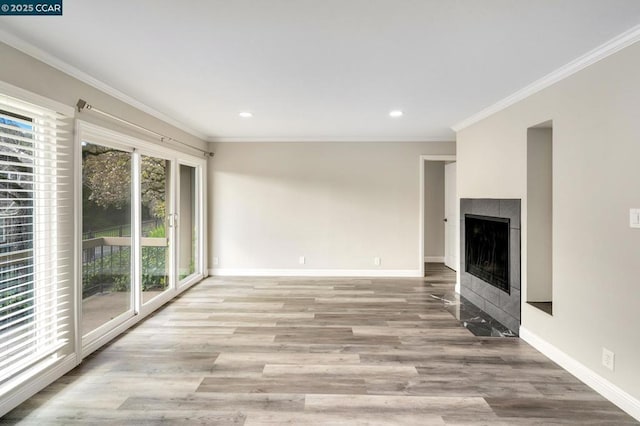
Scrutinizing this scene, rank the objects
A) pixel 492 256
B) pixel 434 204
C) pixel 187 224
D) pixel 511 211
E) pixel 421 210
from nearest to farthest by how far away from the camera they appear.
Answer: pixel 511 211 → pixel 492 256 → pixel 187 224 → pixel 421 210 → pixel 434 204

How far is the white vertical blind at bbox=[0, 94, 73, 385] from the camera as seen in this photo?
2.11 metres

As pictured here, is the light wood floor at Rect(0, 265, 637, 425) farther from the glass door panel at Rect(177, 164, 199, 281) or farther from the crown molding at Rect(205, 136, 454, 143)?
the crown molding at Rect(205, 136, 454, 143)

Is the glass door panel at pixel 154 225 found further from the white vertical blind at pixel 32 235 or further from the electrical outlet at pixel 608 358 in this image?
the electrical outlet at pixel 608 358

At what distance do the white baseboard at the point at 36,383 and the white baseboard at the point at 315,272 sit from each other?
121 inches

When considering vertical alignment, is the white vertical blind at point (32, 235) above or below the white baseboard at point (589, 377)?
above

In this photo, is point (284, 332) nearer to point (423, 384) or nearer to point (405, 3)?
point (423, 384)

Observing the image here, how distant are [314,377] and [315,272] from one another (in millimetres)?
3204

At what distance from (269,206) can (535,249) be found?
390 cm

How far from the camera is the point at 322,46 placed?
2.22 m

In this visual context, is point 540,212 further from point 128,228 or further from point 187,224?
point 187,224

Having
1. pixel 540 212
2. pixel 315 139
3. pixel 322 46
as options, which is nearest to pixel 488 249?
pixel 540 212

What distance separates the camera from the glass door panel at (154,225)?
12.5 feet

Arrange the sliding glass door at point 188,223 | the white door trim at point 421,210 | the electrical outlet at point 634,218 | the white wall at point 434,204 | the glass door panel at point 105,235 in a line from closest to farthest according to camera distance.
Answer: the electrical outlet at point 634,218, the glass door panel at point 105,235, the sliding glass door at point 188,223, the white door trim at point 421,210, the white wall at point 434,204

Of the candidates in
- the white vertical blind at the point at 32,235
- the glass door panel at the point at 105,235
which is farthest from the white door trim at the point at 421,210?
the white vertical blind at the point at 32,235
